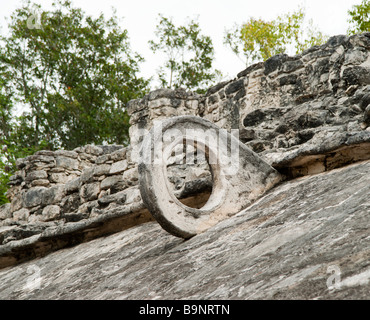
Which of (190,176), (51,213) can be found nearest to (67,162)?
(51,213)

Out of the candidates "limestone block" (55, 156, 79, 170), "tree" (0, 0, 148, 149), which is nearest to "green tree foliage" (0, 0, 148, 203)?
"tree" (0, 0, 148, 149)

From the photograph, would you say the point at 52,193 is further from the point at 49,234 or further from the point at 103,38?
the point at 103,38

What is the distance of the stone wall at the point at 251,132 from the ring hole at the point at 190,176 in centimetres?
5

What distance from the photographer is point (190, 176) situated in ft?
15.3

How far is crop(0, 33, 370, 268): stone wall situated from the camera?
3.45 m

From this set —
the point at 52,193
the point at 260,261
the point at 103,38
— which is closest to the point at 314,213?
the point at 260,261

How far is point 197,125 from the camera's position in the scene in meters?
3.08

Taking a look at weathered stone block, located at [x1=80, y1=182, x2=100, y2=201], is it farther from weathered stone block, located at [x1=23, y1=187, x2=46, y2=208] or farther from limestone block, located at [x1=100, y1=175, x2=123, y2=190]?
weathered stone block, located at [x1=23, y1=187, x2=46, y2=208]

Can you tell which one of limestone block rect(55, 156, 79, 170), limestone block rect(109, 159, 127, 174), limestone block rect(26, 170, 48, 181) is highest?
limestone block rect(55, 156, 79, 170)

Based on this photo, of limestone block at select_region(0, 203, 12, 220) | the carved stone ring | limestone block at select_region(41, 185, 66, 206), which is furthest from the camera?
limestone block at select_region(0, 203, 12, 220)

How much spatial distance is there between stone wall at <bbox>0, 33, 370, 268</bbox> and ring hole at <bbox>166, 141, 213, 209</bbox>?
2.0 inches

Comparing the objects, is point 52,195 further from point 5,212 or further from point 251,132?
point 251,132

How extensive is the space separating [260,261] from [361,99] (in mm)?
2317

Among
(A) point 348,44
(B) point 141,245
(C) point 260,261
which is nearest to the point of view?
(C) point 260,261
